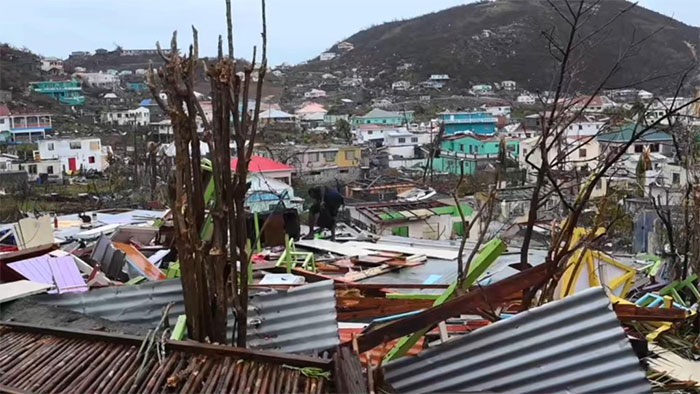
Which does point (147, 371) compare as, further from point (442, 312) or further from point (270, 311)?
point (442, 312)

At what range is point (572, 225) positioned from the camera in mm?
2816

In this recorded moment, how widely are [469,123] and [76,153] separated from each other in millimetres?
26493

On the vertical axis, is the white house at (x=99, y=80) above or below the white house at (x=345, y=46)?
below

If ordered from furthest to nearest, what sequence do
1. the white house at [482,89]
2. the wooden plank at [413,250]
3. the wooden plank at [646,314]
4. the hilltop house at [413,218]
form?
the white house at [482,89] < the hilltop house at [413,218] < the wooden plank at [413,250] < the wooden plank at [646,314]

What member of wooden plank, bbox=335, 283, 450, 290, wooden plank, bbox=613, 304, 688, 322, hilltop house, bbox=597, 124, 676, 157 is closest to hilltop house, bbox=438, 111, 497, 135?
hilltop house, bbox=597, 124, 676, 157

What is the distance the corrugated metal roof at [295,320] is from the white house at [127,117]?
1757 inches

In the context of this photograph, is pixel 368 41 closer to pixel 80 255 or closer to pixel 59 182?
pixel 59 182

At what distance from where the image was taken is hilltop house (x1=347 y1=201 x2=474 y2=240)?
1525 centimetres

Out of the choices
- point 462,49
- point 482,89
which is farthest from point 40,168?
point 462,49

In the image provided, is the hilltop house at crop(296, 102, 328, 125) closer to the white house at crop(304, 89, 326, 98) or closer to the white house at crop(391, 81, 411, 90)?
the white house at crop(304, 89, 326, 98)

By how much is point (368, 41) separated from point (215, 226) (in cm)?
9047

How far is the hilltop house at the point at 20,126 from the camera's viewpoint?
3869 centimetres

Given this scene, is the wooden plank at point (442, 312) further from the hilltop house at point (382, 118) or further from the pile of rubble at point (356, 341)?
the hilltop house at point (382, 118)

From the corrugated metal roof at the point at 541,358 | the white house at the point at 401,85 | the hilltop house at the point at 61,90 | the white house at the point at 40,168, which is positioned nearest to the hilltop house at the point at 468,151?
the white house at the point at 40,168
